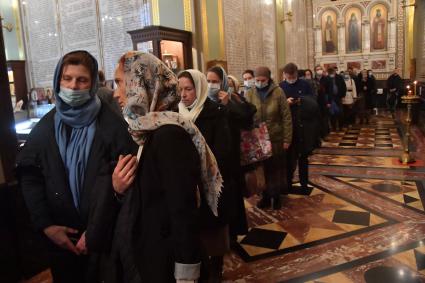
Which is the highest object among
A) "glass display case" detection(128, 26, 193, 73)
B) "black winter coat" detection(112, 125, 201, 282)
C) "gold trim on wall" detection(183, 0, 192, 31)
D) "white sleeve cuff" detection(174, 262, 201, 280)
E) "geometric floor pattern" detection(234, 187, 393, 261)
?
"gold trim on wall" detection(183, 0, 192, 31)

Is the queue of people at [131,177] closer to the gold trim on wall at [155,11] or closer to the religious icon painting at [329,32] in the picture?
the gold trim on wall at [155,11]

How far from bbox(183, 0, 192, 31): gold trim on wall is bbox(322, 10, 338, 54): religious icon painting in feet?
36.3

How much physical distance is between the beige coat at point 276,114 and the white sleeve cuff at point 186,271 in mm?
2695

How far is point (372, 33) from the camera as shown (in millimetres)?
16312

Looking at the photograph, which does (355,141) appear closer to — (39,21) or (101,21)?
(101,21)

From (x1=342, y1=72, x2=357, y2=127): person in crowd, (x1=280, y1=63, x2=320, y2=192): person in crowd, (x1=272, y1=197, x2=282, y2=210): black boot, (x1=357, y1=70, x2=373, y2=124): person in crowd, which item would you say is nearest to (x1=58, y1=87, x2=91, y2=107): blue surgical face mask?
(x1=272, y1=197, x2=282, y2=210): black boot

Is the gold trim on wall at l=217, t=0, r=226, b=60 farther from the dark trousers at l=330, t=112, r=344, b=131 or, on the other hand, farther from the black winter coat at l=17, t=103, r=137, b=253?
the black winter coat at l=17, t=103, r=137, b=253

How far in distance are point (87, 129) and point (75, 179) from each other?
0.25 m

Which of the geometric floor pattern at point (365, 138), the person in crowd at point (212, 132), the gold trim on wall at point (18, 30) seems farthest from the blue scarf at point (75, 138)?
the gold trim on wall at point (18, 30)

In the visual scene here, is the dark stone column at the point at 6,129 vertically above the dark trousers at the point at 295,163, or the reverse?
the dark stone column at the point at 6,129

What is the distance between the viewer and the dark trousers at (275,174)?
4004mm

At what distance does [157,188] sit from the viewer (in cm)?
137

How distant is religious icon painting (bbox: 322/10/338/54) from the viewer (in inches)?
667

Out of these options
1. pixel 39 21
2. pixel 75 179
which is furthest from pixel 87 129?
pixel 39 21
